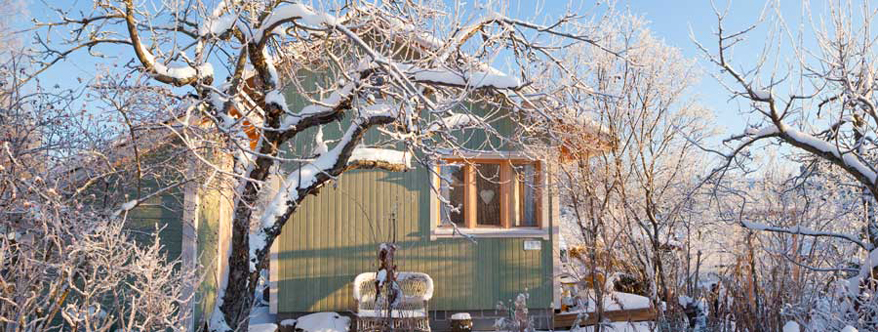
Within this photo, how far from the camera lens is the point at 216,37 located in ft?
13.8

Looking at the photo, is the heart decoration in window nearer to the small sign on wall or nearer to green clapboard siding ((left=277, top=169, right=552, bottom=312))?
green clapboard siding ((left=277, top=169, right=552, bottom=312))

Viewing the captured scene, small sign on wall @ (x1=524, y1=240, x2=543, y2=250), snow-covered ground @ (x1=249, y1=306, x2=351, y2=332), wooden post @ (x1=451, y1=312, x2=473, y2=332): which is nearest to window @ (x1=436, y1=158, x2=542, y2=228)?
small sign on wall @ (x1=524, y1=240, x2=543, y2=250)

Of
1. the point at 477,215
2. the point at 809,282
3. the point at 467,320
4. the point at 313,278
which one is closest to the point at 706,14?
the point at 809,282

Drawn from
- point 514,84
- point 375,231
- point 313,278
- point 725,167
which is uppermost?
point 514,84

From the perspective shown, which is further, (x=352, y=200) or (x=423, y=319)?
(x=352, y=200)

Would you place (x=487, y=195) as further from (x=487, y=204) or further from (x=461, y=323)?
(x=461, y=323)

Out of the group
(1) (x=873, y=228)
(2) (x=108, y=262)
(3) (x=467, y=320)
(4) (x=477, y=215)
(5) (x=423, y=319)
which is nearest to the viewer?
(2) (x=108, y=262)

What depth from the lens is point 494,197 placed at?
834 cm

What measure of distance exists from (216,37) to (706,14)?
4230mm

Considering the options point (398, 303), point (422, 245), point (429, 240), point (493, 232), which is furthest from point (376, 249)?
point (398, 303)

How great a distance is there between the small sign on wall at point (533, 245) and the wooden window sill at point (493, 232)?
76 mm

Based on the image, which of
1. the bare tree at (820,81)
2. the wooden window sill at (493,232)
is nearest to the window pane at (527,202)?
the wooden window sill at (493,232)

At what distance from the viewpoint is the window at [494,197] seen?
821 cm

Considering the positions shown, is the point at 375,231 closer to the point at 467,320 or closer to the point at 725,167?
the point at 467,320
